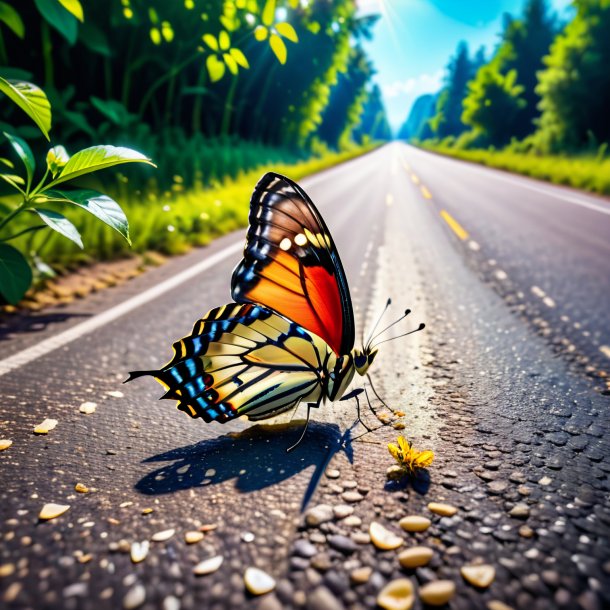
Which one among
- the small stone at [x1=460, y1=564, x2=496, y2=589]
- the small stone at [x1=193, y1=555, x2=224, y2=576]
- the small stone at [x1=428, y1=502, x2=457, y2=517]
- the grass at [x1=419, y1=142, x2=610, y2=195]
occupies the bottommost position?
the small stone at [x1=193, y1=555, x2=224, y2=576]

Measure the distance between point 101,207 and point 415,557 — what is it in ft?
4.53

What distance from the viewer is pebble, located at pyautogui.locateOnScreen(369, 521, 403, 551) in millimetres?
1037

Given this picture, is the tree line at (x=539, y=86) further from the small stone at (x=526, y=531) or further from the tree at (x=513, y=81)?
the small stone at (x=526, y=531)

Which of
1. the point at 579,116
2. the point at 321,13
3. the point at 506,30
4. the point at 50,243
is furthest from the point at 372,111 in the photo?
the point at 50,243

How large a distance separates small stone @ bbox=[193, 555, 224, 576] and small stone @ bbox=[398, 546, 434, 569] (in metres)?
0.44

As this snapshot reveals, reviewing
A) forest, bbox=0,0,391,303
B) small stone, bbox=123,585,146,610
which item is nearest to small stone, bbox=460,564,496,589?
small stone, bbox=123,585,146,610

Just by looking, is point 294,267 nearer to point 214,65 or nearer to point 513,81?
point 214,65

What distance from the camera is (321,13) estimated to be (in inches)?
497

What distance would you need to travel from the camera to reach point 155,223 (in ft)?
18.3

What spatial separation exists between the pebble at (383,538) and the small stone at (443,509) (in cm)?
16

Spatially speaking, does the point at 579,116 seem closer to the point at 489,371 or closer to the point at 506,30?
the point at 506,30

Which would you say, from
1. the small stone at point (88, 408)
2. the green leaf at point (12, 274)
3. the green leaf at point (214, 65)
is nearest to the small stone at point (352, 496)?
the small stone at point (88, 408)

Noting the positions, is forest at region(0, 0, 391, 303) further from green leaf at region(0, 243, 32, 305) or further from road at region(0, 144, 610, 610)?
road at region(0, 144, 610, 610)

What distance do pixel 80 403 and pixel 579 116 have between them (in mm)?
33539
